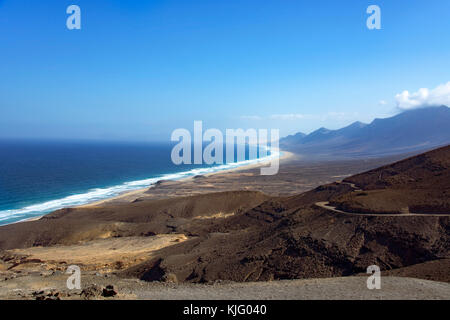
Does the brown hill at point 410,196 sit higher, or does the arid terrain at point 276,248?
the brown hill at point 410,196

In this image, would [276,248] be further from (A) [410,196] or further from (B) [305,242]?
(A) [410,196]

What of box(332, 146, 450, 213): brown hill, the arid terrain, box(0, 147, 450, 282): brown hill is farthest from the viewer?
box(332, 146, 450, 213): brown hill

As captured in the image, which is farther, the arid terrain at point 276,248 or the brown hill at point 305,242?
the brown hill at point 305,242

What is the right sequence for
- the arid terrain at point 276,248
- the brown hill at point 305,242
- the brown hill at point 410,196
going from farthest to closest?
the brown hill at point 410,196 < the brown hill at point 305,242 < the arid terrain at point 276,248

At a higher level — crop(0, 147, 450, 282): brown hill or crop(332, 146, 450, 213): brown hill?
crop(332, 146, 450, 213): brown hill

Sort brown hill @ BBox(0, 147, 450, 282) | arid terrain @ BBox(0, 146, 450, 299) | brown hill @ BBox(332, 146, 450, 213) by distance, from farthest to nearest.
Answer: brown hill @ BBox(332, 146, 450, 213)
brown hill @ BBox(0, 147, 450, 282)
arid terrain @ BBox(0, 146, 450, 299)

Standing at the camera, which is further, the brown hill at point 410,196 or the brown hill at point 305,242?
the brown hill at point 410,196

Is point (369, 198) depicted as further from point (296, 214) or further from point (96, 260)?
point (96, 260)

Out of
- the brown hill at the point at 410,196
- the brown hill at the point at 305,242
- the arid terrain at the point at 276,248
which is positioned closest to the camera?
the arid terrain at the point at 276,248

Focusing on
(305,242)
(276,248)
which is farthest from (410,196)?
(276,248)
